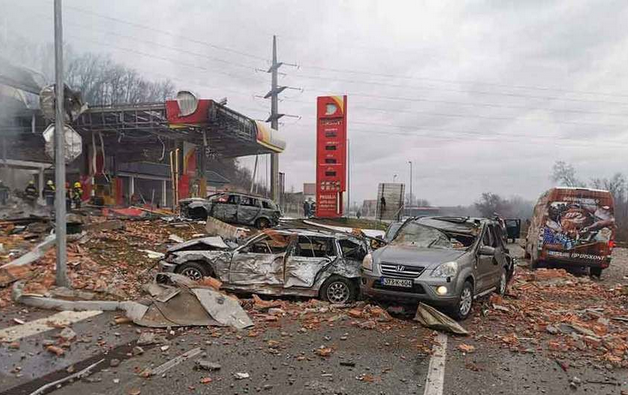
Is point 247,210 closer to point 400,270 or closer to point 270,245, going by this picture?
point 270,245

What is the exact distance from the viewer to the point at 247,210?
66.9 feet

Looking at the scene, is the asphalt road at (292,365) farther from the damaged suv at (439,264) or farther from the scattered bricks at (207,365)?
the damaged suv at (439,264)

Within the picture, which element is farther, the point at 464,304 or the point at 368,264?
the point at 368,264

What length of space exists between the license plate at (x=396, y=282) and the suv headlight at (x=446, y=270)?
398 mm

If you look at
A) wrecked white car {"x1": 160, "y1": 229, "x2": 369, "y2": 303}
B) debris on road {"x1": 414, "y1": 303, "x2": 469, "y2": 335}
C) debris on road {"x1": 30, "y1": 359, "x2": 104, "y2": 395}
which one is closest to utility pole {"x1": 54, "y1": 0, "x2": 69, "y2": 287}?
wrecked white car {"x1": 160, "y1": 229, "x2": 369, "y2": 303}

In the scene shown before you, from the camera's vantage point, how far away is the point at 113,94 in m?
47.4

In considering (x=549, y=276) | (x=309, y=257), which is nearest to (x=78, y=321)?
(x=309, y=257)

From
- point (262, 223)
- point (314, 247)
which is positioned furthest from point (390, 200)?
point (314, 247)

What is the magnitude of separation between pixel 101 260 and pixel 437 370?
28.9ft

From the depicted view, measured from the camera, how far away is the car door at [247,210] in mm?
20344

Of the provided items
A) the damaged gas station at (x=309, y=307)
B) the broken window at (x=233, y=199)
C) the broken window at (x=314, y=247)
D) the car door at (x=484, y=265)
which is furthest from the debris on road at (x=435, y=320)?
the broken window at (x=233, y=199)

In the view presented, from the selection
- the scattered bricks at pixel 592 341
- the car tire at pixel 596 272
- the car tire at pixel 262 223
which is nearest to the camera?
the scattered bricks at pixel 592 341

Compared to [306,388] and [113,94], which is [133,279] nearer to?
[306,388]

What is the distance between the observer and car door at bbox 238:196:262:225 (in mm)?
20344
